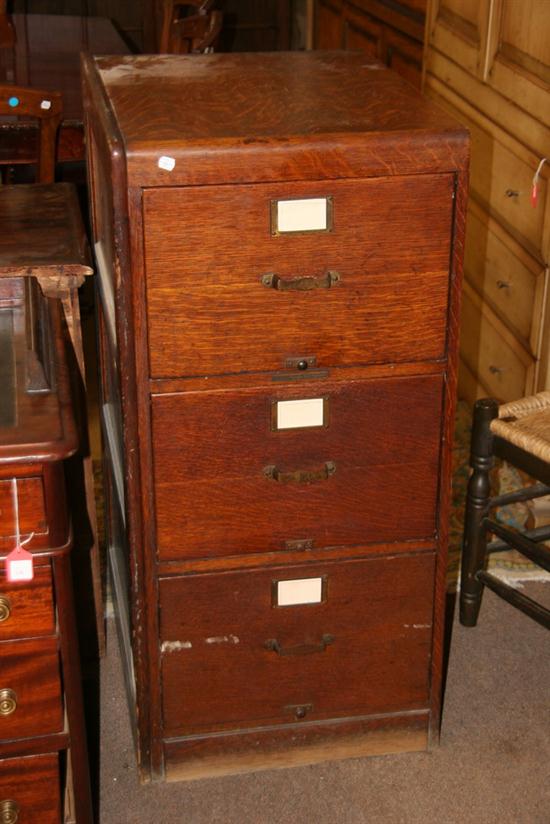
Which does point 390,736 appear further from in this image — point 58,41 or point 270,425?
point 58,41

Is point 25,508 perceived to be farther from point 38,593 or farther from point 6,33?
point 6,33

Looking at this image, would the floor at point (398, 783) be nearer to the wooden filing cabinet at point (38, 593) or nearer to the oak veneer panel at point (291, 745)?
the oak veneer panel at point (291, 745)

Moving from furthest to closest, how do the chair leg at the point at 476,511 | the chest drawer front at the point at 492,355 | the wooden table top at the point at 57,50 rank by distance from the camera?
1. the wooden table top at the point at 57,50
2. the chest drawer front at the point at 492,355
3. the chair leg at the point at 476,511

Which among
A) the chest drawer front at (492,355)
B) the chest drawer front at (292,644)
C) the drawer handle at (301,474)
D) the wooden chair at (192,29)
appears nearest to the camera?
the drawer handle at (301,474)

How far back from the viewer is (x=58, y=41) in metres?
5.38

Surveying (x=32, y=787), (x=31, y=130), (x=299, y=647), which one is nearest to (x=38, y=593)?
(x=32, y=787)

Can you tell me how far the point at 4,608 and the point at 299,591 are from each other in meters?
0.60

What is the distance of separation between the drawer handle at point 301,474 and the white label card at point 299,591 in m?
0.21

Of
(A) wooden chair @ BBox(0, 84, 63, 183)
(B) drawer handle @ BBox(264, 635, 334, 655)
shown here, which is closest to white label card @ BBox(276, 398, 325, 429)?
(B) drawer handle @ BBox(264, 635, 334, 655)

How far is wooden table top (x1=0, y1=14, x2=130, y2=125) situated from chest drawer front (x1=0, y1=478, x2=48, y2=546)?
253 cm

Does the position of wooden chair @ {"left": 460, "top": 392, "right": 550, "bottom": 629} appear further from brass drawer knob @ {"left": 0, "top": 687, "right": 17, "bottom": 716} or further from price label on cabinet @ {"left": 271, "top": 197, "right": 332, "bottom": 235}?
brass drawer knob @ {"left": 0, "top": 687, "right": 17, "bottom": 716}

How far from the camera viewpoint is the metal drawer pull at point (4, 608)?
1.85 meters

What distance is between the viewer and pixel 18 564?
1.78 metres

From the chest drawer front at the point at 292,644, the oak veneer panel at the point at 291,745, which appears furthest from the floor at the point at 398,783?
the chest drawer front at the point at 292,644
